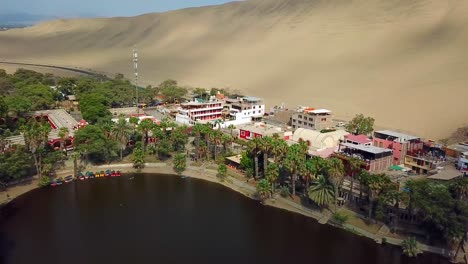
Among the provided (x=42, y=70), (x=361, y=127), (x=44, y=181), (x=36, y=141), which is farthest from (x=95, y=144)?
(x=42, y=70)

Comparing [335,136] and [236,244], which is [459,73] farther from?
[236,244]

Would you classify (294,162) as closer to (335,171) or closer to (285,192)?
(285,192)

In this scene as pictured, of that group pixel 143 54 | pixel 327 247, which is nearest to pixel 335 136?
pixel 327 247

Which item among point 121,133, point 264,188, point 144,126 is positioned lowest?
point 264,188

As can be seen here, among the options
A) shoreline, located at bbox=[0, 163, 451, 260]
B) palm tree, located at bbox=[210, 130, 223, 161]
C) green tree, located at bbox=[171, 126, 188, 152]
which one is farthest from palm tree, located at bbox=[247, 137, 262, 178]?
green tree, located at bbox=[171, 126, 188, 152]

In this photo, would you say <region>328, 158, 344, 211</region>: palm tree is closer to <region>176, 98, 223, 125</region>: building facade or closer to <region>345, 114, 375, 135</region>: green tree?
<region>345, 114, 375, 135</region>: green tree
